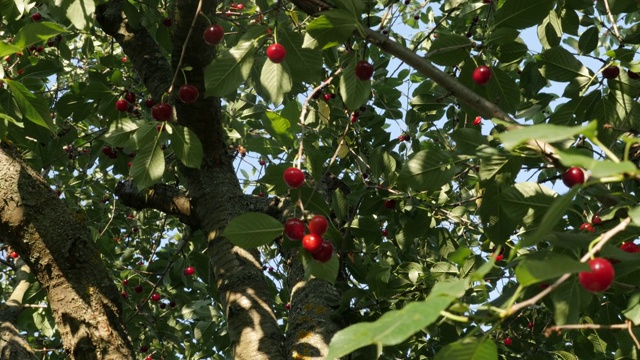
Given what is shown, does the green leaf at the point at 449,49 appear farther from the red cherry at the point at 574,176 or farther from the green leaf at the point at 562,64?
the red cherry at the point at 574,176

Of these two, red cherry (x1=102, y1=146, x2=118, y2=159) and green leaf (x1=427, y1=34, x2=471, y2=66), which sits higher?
red cherry (x1=102, y1=146, x2=118, y2=159)

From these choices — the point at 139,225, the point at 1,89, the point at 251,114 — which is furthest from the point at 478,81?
the point at 139,225

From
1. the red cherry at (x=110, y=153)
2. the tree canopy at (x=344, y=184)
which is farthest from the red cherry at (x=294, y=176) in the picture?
the red cherry at (x=110, y=153)

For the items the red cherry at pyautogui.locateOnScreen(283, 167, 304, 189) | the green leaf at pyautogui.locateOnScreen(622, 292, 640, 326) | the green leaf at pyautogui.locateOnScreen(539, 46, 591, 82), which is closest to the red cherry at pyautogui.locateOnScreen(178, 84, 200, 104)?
the red cherry at pyautogui.locateOnScreen(283, 167, 304, 189)

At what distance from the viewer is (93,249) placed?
2.54 metres

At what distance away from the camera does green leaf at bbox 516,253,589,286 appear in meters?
0.97

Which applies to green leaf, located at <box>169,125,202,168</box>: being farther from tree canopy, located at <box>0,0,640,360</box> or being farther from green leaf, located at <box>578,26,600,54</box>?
green leaf, located at <box>578,26,600,54</box>

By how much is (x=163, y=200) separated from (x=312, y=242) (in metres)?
1.73

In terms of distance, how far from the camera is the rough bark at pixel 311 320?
8.27ft

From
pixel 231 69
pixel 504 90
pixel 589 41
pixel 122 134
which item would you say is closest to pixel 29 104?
pixel 122 134

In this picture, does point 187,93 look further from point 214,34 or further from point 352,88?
point 352,88

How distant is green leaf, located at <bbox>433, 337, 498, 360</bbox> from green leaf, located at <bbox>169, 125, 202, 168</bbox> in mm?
1228

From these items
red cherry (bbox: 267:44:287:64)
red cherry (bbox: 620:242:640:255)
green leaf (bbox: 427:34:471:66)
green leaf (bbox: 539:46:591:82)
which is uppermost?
red cherry (bbox: 267:44:287:64)

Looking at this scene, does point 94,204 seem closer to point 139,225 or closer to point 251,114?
point 139,225
